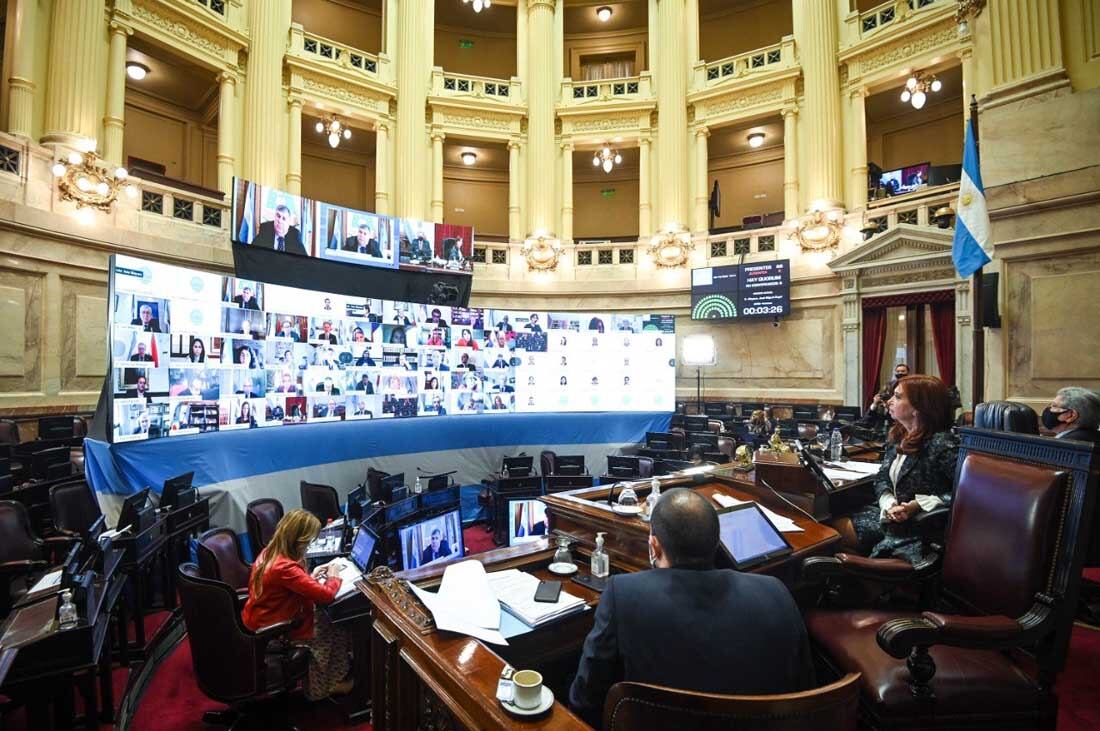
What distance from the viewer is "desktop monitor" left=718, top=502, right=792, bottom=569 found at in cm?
202

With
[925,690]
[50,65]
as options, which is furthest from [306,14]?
[925,690]

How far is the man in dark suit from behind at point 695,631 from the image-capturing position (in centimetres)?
117

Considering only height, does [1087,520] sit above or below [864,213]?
below

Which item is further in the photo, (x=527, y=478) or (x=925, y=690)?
(x=527, y=478)

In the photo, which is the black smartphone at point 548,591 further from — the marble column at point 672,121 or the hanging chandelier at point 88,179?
the marble column at point 672,121

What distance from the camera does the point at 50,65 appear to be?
327 inches

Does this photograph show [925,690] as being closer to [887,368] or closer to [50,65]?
[887,368]


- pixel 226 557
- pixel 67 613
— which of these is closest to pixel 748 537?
pixel 67 613

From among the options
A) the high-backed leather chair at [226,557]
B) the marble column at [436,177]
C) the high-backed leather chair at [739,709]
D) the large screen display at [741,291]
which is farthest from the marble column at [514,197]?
the high-backed leather chair at [739,709]

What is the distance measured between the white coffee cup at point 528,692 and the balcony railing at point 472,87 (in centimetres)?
1397

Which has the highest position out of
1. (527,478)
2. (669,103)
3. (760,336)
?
(669,103)

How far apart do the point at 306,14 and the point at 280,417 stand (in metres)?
12.4

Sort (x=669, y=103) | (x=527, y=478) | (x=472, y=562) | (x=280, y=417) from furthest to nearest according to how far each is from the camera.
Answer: (x=669, y=103), (x=280, y=417), (x=527, y=478), (x=472, y=562)

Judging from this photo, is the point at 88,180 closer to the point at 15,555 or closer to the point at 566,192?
the point at 15,555
